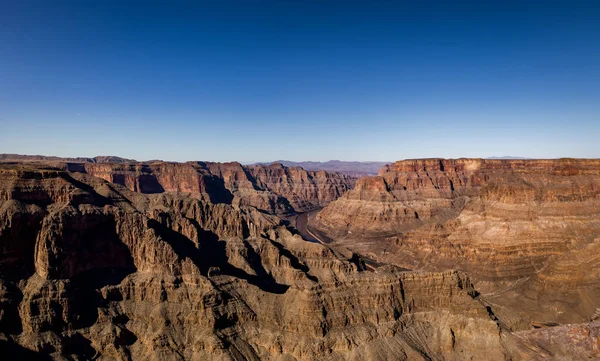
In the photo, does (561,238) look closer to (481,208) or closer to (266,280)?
(481,208)

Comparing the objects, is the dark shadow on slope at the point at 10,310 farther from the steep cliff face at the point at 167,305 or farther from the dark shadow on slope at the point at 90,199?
the dark shadow on slope at the point at 90,199

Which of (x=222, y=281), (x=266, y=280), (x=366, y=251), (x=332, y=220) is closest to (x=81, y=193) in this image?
(x=222, y=281)

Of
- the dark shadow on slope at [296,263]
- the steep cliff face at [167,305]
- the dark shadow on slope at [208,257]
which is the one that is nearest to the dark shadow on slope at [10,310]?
the steep cliff face at [167,305]

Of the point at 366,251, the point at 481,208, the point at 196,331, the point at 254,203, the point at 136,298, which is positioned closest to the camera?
the point at 196,331

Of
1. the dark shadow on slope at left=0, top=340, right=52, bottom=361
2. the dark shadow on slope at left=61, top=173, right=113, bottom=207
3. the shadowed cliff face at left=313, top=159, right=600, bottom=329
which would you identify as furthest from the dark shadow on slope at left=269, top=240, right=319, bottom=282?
the dark shadow on slope at left=0, top=340, right=52, bottom=361

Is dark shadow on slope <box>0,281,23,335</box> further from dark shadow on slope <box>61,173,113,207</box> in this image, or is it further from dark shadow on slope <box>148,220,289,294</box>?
dark shadow on slope <box>148,220,289,294</box>
